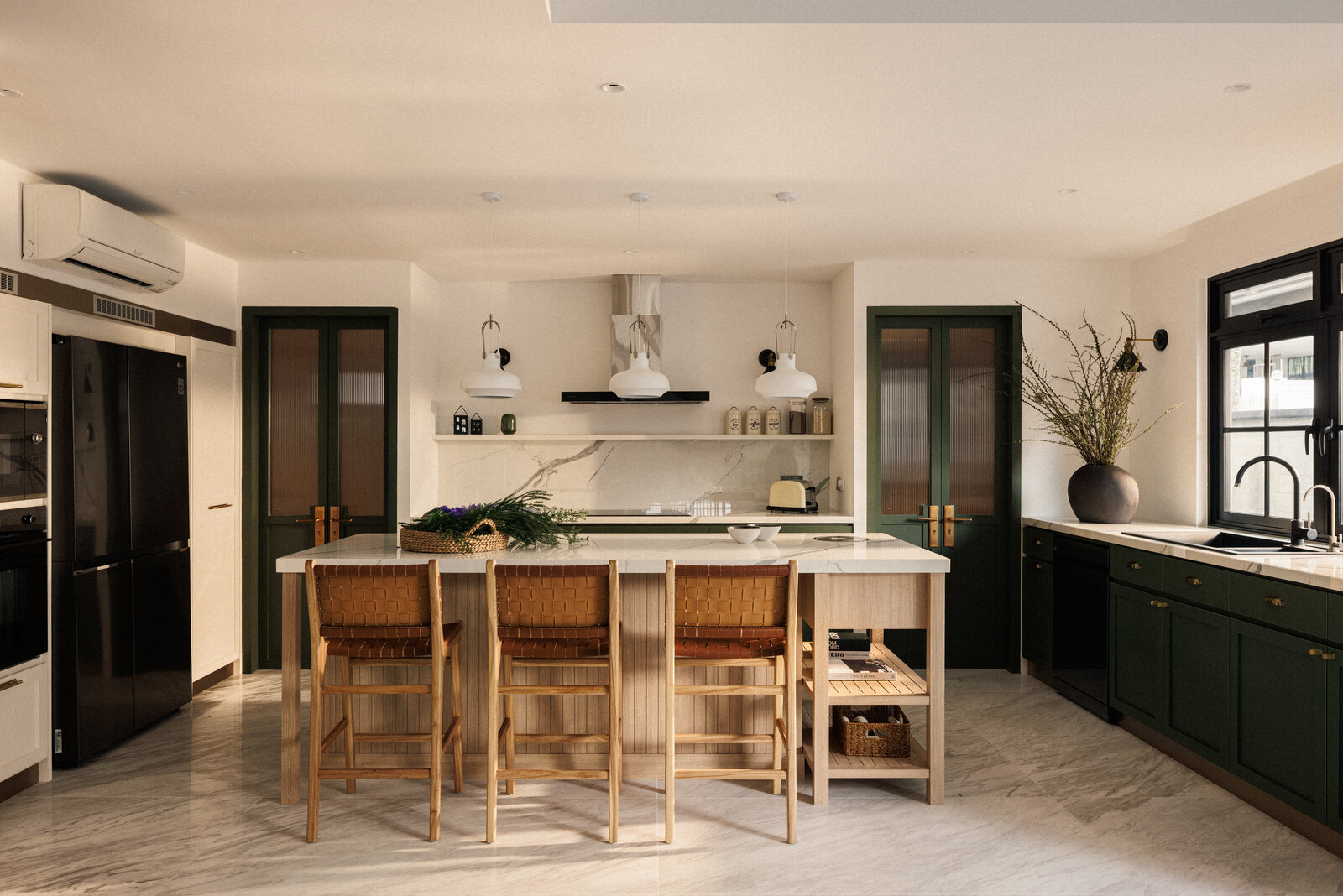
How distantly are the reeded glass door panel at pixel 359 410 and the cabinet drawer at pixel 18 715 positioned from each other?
2.11 meters

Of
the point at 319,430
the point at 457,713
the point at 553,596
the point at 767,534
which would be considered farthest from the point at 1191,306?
the point at 319,430

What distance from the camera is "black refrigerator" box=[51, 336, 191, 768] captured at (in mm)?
3664

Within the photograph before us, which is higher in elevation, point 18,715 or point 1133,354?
point 1133,354

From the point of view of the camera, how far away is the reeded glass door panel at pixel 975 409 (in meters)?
5.45

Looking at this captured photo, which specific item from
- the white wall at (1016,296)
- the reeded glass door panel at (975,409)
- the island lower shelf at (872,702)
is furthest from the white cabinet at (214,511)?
the reeded glass door panel at (975,409)

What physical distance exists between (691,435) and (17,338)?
12.2 feet

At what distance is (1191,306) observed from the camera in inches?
189

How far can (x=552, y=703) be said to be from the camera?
3568mm

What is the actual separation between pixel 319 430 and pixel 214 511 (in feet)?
2.58

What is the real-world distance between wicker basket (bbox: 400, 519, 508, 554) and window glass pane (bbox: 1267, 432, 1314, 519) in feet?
12.3

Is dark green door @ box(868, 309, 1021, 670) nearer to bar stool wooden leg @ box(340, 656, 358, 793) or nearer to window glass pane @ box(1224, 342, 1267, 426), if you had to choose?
window glass pane @ box(1224, 342, 1267, 426)

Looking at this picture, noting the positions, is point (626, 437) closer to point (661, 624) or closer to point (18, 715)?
point (661, 624)

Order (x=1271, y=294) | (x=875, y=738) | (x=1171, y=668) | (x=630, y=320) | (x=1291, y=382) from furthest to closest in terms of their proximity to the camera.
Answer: (x=630, y=320), (x=1271, y=294), (x=1291, y=382), (x=1171, y=668), (x=875, y=738)

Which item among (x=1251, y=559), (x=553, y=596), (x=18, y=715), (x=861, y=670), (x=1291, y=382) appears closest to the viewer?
(x=553, y=596)
